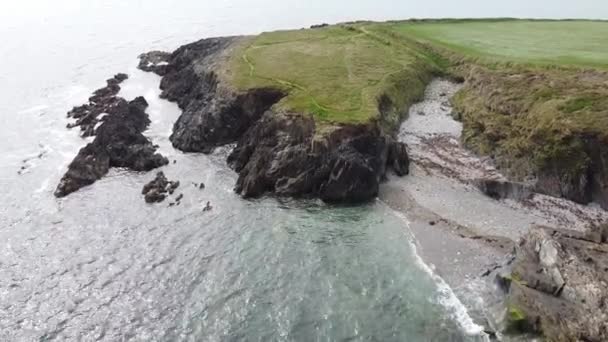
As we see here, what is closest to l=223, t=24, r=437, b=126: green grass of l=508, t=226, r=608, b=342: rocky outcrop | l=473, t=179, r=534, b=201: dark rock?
l=473, t=179, r=534, b=201: dark rock

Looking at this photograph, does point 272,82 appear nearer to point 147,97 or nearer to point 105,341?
point 147,97

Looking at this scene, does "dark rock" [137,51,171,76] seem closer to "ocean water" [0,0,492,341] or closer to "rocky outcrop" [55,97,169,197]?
"rocky outcrop" [55,97,169,197]

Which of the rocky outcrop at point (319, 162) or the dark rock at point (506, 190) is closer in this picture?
the dark rock at point (506, 190)

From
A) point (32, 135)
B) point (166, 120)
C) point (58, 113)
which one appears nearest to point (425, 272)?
point (166, 120)

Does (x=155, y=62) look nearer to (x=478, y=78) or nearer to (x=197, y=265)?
(x=478, y=78)

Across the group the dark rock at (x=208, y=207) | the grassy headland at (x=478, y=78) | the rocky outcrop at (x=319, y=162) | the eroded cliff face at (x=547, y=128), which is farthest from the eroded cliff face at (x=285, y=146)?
the eroded cliff face at (x=547, y=128)

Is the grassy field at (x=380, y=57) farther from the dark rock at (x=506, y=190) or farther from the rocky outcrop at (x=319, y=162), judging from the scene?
the dark rock at (x=506, y=190)

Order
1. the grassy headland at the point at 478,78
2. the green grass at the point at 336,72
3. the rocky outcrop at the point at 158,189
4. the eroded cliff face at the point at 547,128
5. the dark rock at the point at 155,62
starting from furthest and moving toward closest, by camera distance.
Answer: the dark rock at the point at 155,62, the green grass at the point at 336,72, the rocky outcrop at the point at 158,189, the grassy headland at the point at 478,78, the eroded cliff face at the point at 547,128
